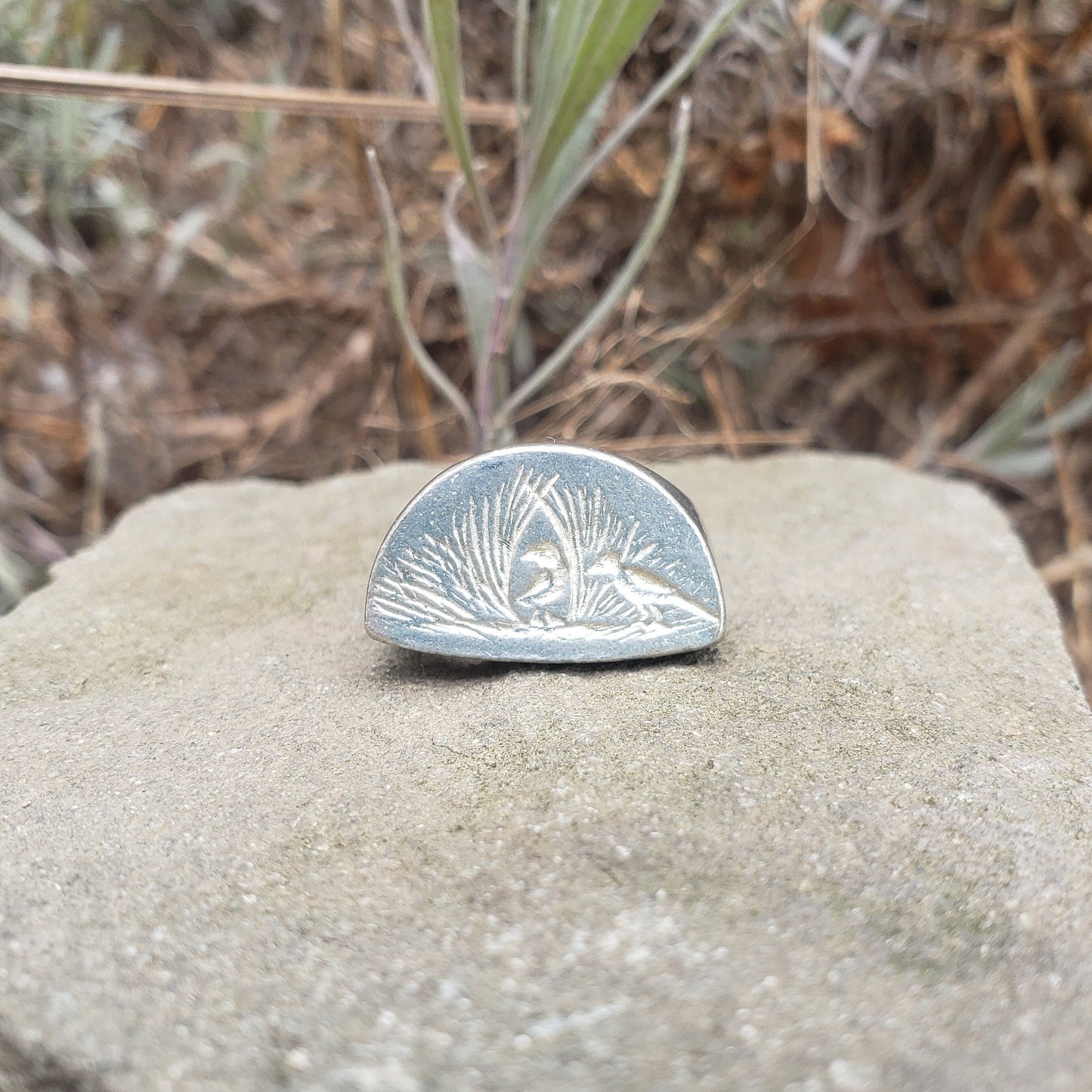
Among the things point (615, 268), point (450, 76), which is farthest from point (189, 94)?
point (615, 268)

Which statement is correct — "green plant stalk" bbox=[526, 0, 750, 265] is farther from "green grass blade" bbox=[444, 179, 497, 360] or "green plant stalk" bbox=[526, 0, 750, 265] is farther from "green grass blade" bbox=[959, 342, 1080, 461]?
"green grass blade" bbox=[959, 342, 1080, 461]

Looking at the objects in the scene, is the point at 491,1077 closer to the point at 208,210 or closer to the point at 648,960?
the point at 648,960

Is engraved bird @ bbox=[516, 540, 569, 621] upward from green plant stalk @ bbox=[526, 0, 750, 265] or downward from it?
downward

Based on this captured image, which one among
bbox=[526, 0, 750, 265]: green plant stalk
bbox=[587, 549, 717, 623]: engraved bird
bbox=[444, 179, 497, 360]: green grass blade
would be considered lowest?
bbox=[587, 549, 717, 623]: engraved bird

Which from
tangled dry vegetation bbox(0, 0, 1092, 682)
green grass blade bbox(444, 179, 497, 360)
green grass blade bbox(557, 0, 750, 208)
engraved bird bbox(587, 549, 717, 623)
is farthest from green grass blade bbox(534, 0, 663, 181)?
engraved bird bbox(587, 549, 717, 623)

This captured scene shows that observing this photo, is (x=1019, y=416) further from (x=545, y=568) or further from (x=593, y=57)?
(x=545, y=568)

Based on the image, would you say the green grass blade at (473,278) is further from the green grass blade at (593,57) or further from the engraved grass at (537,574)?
the engraved grass at (537,574)

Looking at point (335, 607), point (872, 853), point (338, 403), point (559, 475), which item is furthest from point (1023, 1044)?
point (338, 403)
